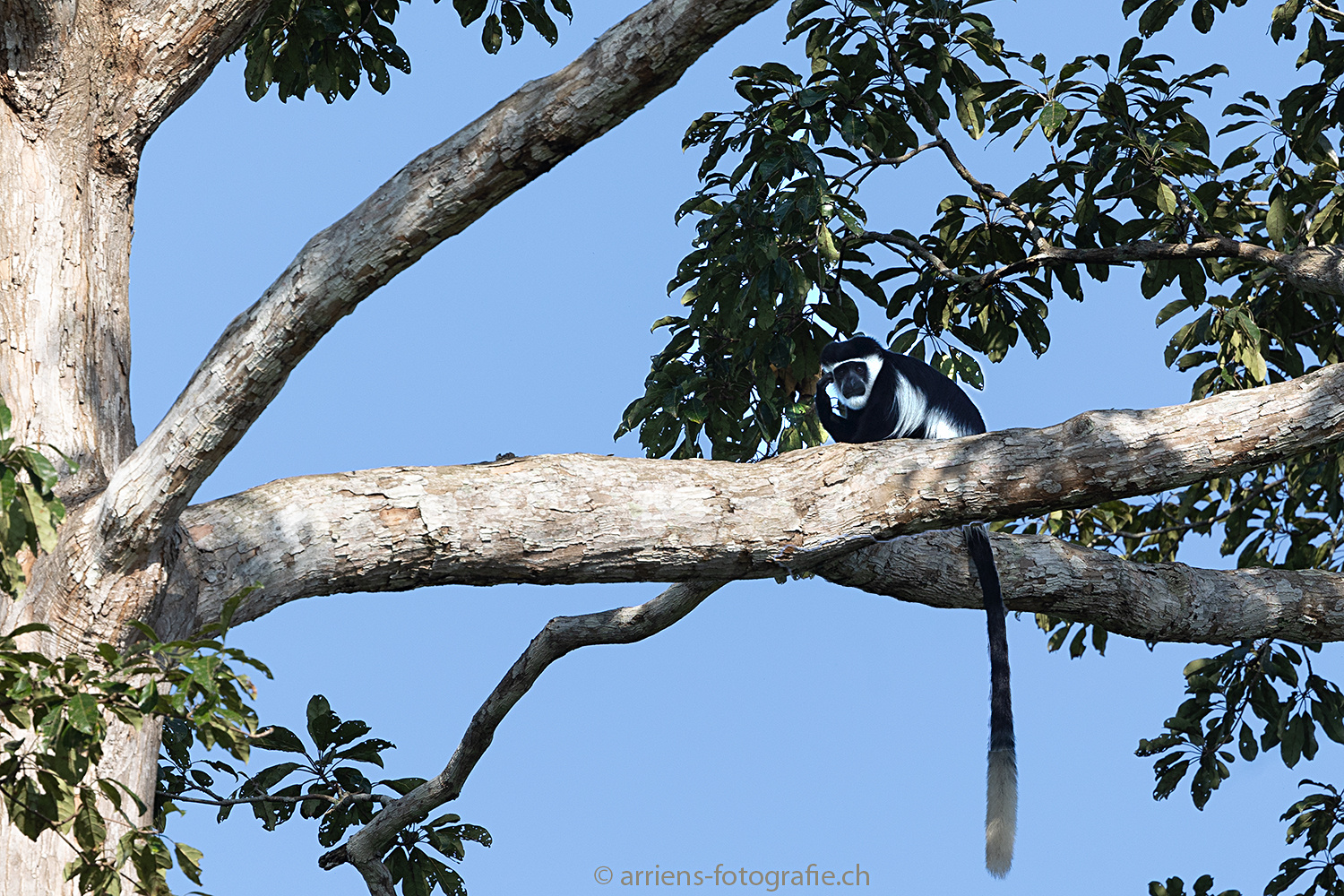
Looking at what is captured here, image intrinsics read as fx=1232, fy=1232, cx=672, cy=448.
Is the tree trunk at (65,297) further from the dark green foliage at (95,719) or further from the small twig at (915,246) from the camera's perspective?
the small twig at (915,246)

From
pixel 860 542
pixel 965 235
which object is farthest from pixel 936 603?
pixel 965 235

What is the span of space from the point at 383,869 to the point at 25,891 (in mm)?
1539

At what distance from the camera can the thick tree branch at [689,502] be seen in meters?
3.15

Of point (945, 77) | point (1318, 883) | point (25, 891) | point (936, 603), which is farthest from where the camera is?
point (1318, 883)

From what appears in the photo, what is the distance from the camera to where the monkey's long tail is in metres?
3.64

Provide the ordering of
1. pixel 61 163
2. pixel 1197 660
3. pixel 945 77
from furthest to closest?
pixel 1197 660
pixel 945 77
pixel 61 163

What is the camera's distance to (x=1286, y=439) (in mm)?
3508

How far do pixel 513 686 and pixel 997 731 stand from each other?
1640 millimetres

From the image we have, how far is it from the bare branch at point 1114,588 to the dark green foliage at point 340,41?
3253 millimetres

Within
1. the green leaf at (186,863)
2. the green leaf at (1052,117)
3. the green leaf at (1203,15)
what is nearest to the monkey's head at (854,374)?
the green leaf at (1052,117)

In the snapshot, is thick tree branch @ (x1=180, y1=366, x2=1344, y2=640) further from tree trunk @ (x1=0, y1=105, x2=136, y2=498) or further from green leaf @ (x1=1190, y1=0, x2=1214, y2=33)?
green leaf @ (x1=1190, y1=0, x2=1214, y2=33)

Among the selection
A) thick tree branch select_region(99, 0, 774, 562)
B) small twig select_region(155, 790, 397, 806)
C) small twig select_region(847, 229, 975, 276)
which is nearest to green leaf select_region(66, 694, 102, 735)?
thick tree branch select_region(99, 0, 774, 562)

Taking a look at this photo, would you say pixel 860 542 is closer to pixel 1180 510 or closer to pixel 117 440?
pixel 117 440

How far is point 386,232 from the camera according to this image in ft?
9.43
